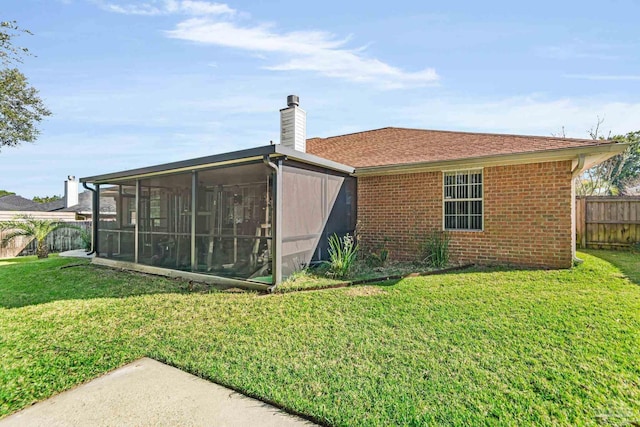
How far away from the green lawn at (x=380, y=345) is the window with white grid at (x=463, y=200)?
181 centimetres

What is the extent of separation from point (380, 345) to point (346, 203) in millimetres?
5218

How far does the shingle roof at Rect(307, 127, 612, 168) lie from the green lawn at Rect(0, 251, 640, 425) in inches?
111

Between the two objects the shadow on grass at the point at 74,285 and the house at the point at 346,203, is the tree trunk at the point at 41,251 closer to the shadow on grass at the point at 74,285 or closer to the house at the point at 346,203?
the shadow on grass at the point at 74,285

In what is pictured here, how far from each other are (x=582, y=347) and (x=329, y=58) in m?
7.59

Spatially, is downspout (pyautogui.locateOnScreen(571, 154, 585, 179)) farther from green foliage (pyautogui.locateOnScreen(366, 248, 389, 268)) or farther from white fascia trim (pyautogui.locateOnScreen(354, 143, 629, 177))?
green foliage (pyautogui.locateOnScreen(366, 248, 389, 268))

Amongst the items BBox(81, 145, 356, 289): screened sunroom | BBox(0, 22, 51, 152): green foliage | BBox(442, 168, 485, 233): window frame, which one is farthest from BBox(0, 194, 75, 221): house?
BBox(442, 168, 485, 233): window frame

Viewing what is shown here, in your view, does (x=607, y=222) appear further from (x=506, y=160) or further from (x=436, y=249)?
(x=436, y=249)

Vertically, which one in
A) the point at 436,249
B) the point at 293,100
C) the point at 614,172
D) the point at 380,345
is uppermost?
the point at 614,172

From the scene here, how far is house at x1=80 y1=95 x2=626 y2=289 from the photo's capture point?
251 inches

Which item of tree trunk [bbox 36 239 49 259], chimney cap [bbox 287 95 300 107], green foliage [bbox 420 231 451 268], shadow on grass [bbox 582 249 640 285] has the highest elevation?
chimney cap [bbox 287 95 300 107]

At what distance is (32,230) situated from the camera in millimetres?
11820

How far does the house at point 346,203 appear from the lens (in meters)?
6.37

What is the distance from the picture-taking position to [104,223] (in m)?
10.3

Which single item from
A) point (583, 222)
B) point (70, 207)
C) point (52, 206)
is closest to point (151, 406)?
point (583, 222)
